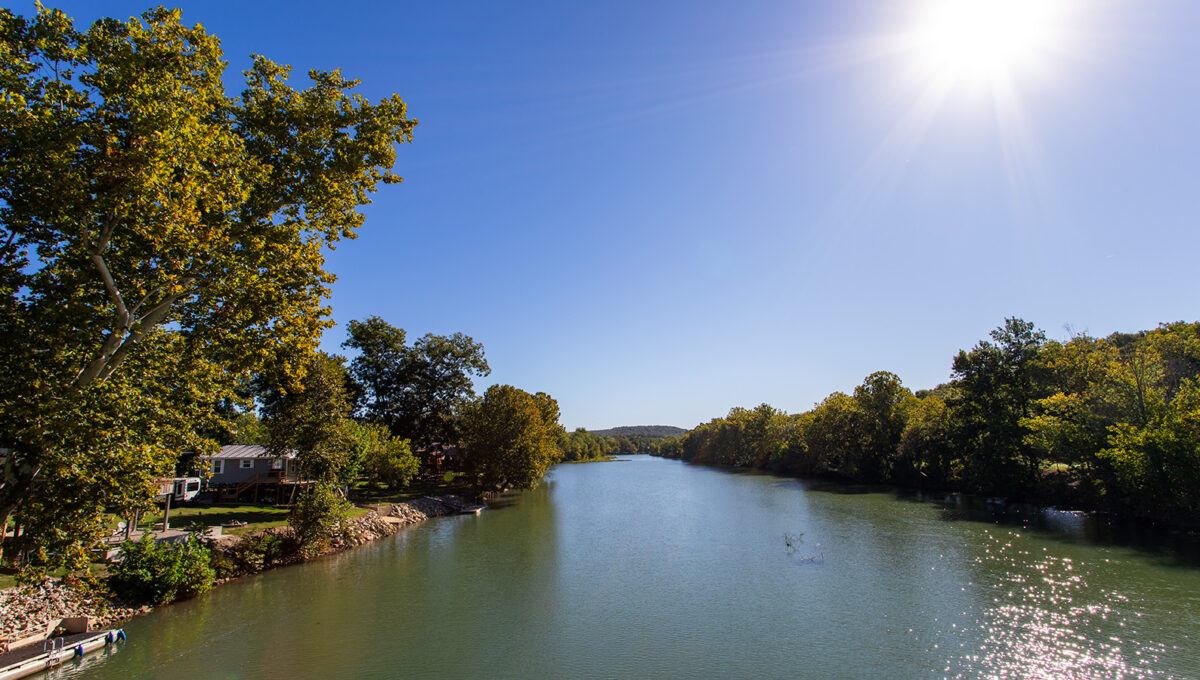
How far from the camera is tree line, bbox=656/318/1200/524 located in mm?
28469

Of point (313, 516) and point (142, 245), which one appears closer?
point (142, 245)

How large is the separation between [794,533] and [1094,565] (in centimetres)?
1322

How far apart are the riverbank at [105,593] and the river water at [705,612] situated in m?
0.92

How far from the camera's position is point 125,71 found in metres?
9.42

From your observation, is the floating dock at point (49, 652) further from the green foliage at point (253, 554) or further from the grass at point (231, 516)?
the grass at point (231, 516)

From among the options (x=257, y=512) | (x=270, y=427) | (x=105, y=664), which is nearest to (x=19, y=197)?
(x=105, y=664)

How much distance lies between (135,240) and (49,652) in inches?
465

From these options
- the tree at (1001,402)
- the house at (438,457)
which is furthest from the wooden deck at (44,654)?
the tree at (1001,402)

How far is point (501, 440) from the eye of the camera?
4994cm

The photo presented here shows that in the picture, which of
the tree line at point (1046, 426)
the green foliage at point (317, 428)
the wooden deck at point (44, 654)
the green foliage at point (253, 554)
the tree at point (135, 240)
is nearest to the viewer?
the tree at point (135, 240)

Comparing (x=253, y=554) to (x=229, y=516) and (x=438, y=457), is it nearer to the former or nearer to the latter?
(x=229, y=516)

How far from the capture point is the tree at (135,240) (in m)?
9.02

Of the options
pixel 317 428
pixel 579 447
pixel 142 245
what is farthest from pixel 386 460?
pixel 579 447

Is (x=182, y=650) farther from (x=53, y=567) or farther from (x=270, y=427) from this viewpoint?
(x=270, y=427)
